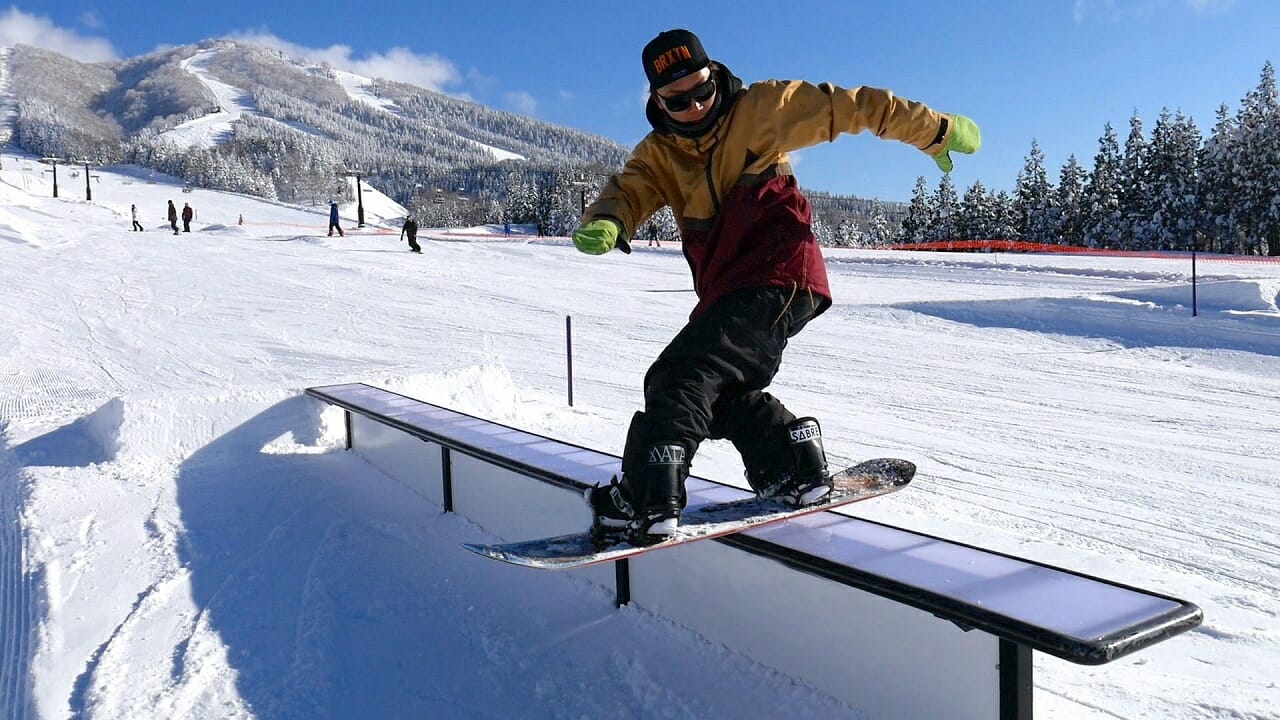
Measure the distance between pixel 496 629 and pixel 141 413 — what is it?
3939 mm

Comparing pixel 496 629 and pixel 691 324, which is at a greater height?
pixel 691 324

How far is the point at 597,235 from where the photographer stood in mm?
2848

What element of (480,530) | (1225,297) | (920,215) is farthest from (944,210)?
(480,530)

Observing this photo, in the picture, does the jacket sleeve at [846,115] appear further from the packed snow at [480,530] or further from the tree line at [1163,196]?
the tree line at [1163,196]

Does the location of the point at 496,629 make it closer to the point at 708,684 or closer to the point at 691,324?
the point at 708,684

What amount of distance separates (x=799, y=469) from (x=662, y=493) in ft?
1.94

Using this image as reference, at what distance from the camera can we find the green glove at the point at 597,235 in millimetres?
2848

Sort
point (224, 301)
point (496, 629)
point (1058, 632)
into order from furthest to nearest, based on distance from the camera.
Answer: point (224, 301) → point (496, 629) → point (1058, 632)

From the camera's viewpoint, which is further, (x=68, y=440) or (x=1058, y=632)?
(x=68, y=440)

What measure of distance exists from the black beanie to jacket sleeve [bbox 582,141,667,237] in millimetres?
367

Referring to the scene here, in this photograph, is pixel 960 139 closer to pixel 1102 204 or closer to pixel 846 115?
pixel 846 115

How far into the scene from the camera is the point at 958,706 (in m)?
2.19

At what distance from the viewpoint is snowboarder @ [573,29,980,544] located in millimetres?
2529

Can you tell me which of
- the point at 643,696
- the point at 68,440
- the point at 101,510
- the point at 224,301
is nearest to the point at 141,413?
the point at 68,440
